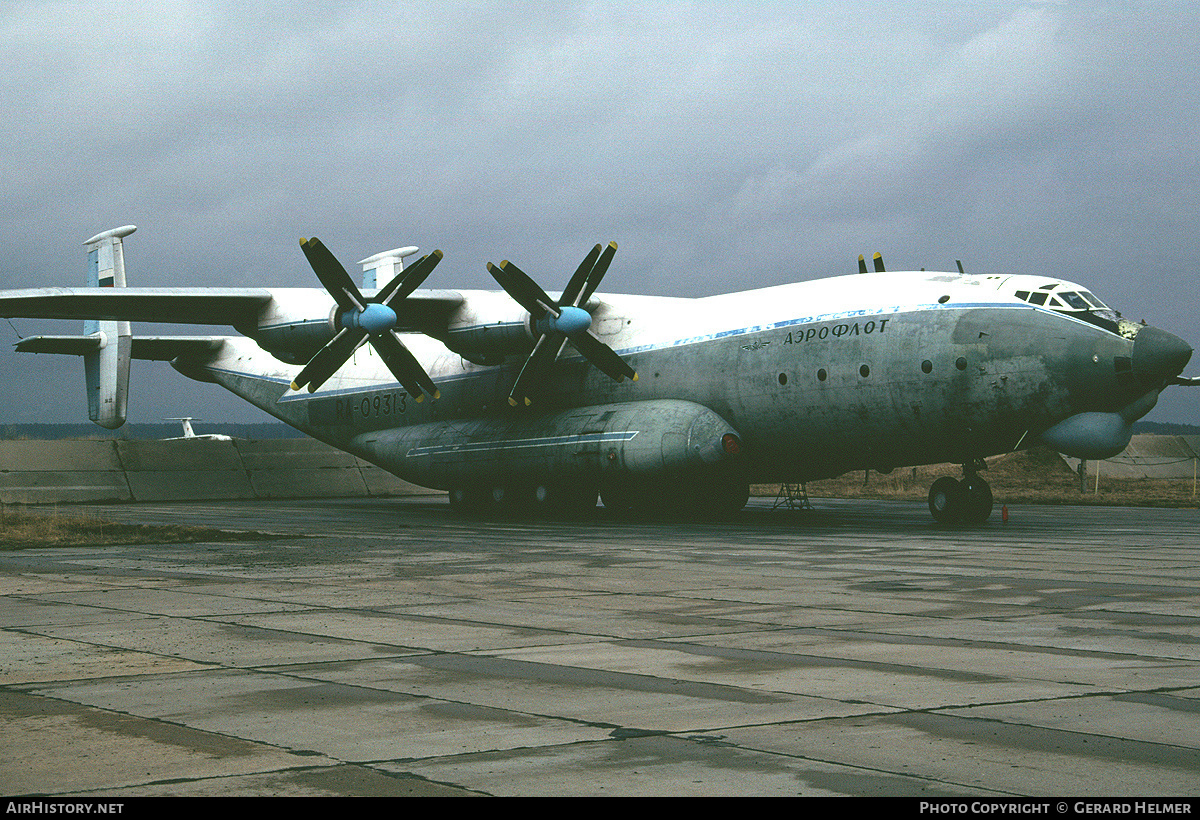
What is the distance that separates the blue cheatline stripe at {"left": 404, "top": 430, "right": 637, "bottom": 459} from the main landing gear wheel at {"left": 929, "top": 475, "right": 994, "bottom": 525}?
6443 mm

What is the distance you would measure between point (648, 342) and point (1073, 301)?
9303 mm

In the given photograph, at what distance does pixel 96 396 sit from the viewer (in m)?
34.9

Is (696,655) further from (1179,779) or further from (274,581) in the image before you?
(274,581)

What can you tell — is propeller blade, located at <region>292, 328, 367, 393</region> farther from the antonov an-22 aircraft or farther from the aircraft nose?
the aircraft nose

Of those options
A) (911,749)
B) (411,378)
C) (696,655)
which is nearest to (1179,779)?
(911,749)

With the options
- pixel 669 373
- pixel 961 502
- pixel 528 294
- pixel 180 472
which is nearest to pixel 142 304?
pixel 528 294

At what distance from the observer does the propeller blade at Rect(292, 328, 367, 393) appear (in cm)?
2705

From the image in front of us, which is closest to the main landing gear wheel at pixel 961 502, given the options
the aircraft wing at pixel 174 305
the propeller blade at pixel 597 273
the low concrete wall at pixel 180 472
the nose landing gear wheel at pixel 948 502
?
the nose landing gear wheel at pixel 948 502

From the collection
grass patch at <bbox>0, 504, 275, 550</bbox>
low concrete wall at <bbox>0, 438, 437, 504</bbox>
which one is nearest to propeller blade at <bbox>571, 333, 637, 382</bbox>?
grass patch at <bbox>0, 504, 275, 550</bbox>

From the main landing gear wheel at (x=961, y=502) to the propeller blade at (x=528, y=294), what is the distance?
30.0 ft

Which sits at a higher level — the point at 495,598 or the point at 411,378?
the point at 411,378

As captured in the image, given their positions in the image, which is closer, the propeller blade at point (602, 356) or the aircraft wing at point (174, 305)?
the aircraft wing at point (174, 305)

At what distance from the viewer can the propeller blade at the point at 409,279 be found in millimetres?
26953

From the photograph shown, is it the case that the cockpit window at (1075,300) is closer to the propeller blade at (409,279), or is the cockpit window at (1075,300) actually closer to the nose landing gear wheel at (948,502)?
the nose landing gear wheel at (948,502)
